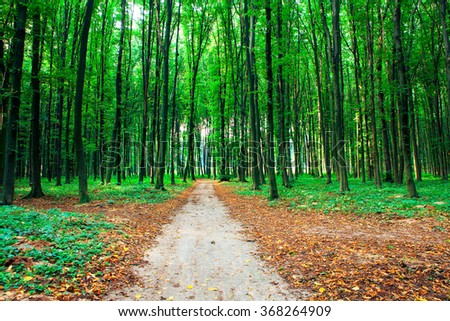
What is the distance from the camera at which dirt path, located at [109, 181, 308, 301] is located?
4176mm

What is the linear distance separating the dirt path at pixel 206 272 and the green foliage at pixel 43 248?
3.60 feet

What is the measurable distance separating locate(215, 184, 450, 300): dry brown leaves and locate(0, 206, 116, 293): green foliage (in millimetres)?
3917

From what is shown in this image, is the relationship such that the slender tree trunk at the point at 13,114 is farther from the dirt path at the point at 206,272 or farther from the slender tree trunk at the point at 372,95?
the slender tree trunk at the point at 372,95

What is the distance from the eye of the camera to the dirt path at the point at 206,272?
164 inches

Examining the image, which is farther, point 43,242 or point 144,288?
point 43,242

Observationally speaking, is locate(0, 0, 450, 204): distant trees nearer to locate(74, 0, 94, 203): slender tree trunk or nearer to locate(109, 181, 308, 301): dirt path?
locate(74, 0, 94, 203): slender tree trunk

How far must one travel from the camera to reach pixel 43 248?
5.13 meters

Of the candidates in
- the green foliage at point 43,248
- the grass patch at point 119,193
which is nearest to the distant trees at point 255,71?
the grass patch at point 119,193

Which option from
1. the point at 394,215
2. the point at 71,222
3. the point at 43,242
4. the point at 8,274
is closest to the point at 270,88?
the point at 394,215

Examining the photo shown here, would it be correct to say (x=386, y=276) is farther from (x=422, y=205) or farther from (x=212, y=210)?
(x=212, y=210)

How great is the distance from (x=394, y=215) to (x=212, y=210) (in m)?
7.57

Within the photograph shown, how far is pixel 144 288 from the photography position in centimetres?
443

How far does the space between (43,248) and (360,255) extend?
6.57 metres

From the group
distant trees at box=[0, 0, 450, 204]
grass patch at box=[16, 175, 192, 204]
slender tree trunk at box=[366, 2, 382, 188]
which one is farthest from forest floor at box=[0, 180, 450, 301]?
slender tree trunk at box=[366, 2, 382, 188]
